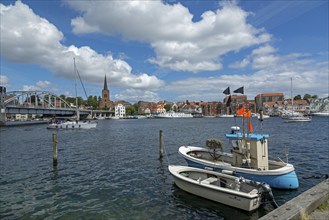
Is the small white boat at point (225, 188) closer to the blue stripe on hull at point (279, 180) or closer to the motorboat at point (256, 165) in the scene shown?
the motorboat at point (256, 165)

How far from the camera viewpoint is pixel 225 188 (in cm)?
1150

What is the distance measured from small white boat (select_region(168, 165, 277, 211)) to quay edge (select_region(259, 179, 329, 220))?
2.47m

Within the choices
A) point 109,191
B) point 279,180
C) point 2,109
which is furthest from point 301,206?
point 2,109

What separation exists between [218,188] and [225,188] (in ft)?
1.13

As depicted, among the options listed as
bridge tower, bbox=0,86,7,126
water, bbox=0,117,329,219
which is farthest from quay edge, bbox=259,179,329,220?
bridge tower, bbox=0,86,7,126

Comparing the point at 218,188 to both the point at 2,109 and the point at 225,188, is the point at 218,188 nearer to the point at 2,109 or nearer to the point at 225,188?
the point at 225,188

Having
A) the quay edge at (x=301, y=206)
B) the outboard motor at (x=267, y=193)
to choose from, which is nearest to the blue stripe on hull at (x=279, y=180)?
the outboard motor at (x=267, y=193)

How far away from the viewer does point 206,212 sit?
11.1 m

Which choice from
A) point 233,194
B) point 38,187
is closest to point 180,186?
point 233,194

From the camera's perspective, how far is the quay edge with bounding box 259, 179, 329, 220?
6.61 meters

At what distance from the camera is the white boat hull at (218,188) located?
10.6m

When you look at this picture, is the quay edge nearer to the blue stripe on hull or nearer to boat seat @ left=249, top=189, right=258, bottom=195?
boat seat @ left=249, top=189, right=258, bottom=195

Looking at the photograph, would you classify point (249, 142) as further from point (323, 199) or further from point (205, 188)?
point (323, 199)

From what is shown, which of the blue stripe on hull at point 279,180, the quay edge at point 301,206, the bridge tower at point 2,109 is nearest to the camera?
the quay edge at point 301,206
